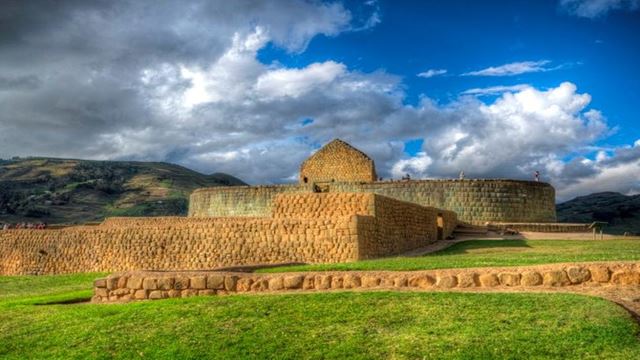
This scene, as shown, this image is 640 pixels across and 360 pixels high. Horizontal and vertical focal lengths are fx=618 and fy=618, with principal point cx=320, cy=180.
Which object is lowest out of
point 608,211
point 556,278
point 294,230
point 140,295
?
point 140,295

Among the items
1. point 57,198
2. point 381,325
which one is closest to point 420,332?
point 381,325

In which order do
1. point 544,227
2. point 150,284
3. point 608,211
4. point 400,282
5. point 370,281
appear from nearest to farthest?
point 400,282
point 370,281
point 150,284
point 544,227
point 608,211

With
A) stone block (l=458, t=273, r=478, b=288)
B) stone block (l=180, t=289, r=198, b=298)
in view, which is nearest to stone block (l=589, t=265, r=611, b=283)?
A: stone block (l=458, t=273, r=478, b=288)

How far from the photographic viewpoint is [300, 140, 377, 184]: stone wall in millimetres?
42062

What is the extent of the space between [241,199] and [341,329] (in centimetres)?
3215

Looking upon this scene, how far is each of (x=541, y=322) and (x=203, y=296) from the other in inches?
245

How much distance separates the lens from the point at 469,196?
36625 millimetres

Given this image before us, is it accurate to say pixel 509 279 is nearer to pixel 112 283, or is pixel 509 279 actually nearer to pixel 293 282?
pixel 293 282

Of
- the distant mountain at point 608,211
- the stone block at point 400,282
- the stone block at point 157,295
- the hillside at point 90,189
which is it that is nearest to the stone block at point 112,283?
the stone block at point 157,295

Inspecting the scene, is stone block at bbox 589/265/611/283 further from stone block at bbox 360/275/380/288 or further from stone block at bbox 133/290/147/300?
stone block at bbox 133/290/147/300

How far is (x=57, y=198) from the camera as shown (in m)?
77.6

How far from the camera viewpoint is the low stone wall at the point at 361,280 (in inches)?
423

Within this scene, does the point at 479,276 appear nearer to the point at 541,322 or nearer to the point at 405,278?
the point at 405,278

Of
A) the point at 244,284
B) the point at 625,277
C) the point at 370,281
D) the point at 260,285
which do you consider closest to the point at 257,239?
the point at 244,284
